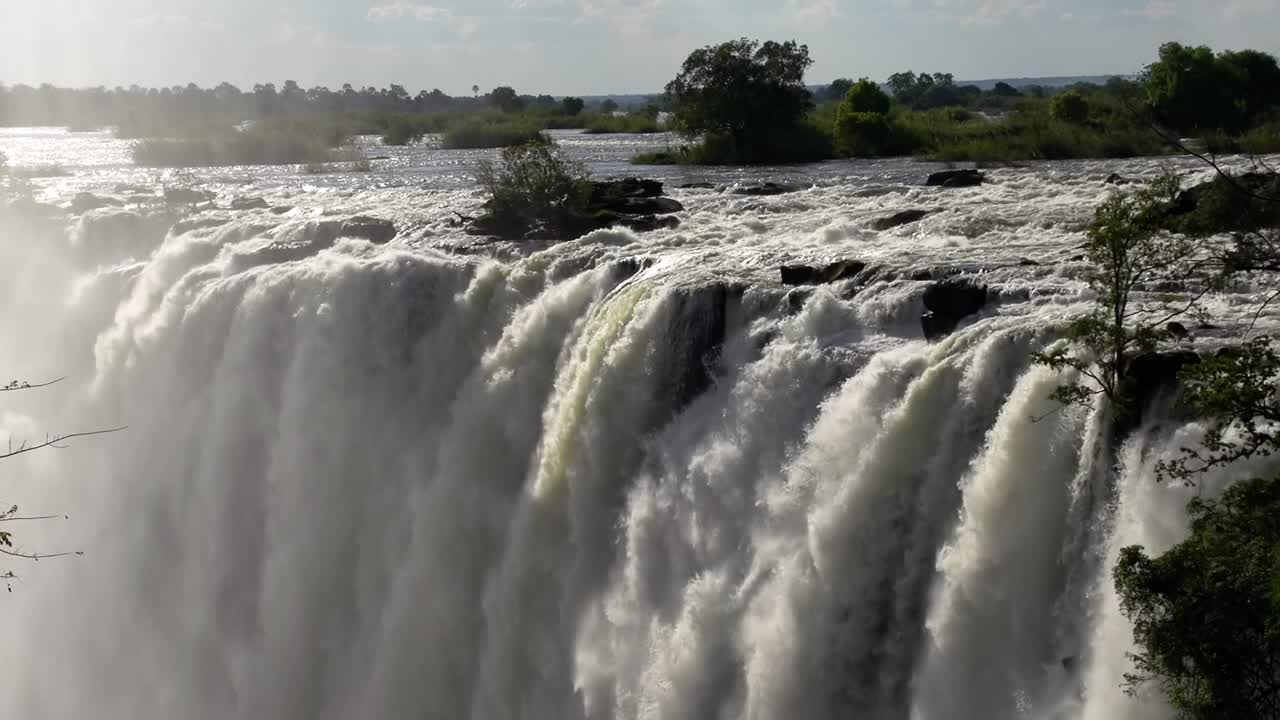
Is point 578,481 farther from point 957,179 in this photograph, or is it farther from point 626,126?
point 626,126

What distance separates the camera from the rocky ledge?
830 inches

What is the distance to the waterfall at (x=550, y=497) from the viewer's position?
389 inches

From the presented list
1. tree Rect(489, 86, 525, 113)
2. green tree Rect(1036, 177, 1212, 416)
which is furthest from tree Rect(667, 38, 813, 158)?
tree Rect(489, 86, 525, 113)

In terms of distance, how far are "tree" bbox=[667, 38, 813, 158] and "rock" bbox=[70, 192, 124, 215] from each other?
59.7 feet

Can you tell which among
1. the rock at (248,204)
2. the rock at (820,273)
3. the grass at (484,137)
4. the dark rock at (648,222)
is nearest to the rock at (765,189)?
the dark rock at (648,222)

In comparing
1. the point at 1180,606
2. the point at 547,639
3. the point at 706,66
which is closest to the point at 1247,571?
the point at 1180,606

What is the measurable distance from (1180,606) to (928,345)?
4.50 m

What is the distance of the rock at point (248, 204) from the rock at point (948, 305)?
20244mm

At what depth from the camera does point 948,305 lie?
12555mm

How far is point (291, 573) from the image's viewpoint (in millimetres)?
17797

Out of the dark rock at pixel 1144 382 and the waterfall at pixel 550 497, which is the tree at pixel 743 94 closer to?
the waterfall at pixel 550 497

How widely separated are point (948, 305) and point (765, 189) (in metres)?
13.8

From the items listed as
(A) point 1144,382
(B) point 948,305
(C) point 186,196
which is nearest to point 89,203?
(C) point 186,196

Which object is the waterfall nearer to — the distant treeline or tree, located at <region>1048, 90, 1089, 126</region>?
tree, located at <region>1048, 90, 1089, 126</region>
